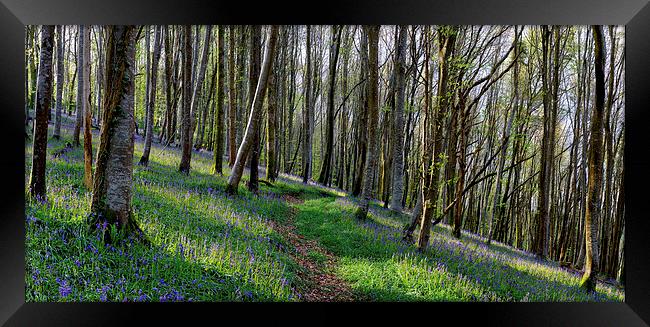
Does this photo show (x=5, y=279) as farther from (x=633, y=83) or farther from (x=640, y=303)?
(x=633, y=83)

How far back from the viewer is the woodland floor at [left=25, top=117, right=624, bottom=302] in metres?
3.29

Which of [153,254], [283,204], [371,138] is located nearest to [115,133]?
[153,254]

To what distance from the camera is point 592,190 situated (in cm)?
454

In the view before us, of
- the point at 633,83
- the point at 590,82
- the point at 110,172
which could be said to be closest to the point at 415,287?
the point at 633,83

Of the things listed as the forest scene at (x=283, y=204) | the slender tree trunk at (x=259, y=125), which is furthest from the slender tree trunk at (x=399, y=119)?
the slender tree trunk at (x=259, y=125)

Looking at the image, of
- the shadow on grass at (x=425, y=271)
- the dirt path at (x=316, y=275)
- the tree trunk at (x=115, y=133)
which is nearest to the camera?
the tree trunk at (x=115, y=133)

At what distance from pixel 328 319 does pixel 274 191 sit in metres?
4.17

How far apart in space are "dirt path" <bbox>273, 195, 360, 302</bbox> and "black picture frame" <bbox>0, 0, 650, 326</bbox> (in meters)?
0.22

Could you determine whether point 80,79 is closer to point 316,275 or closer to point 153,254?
point 153,254
